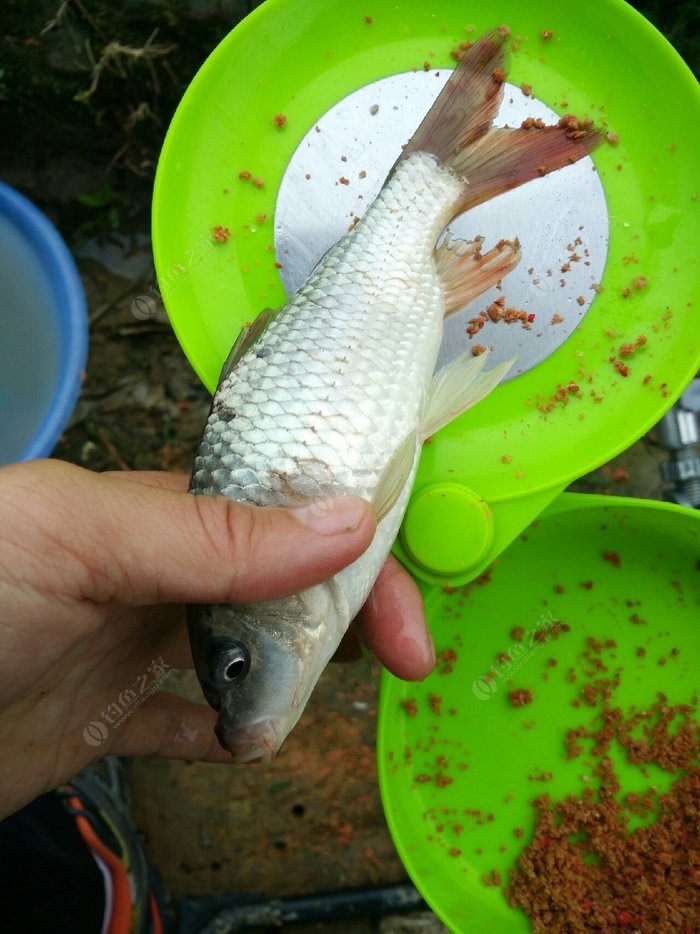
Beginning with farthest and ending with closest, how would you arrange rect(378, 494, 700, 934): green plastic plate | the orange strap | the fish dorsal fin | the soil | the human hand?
the soil
the orange strap
rect(378, 494, 700, 934): green plastic plate
the fish dorsal fin
the human hand

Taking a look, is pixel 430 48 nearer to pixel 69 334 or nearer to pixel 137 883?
pixel 69 334

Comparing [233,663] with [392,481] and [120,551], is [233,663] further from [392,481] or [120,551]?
[392,481]

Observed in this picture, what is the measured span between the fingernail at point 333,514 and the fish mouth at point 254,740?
0.30m

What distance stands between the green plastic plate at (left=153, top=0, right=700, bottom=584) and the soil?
0.61m

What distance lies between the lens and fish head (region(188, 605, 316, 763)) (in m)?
1.07

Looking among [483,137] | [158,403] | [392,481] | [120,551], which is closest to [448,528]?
[392,481]

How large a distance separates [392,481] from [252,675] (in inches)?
14.0

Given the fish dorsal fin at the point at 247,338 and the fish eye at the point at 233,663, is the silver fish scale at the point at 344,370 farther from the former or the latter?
the fish eye at the point at 233,663

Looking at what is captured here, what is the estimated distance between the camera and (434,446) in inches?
54.9

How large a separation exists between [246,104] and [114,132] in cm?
81

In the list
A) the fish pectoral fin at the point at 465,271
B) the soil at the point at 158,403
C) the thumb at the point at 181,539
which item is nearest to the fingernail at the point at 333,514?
the thumb at the point at 181,539

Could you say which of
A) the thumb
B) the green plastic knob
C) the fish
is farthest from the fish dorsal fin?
the green plastic knob

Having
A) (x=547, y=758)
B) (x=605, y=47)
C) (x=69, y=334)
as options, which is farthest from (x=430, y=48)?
(x=547, y=758)

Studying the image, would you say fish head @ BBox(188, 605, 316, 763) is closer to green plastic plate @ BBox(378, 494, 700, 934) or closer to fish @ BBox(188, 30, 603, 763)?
fish @ BBox(188, 30, 603, 763)
